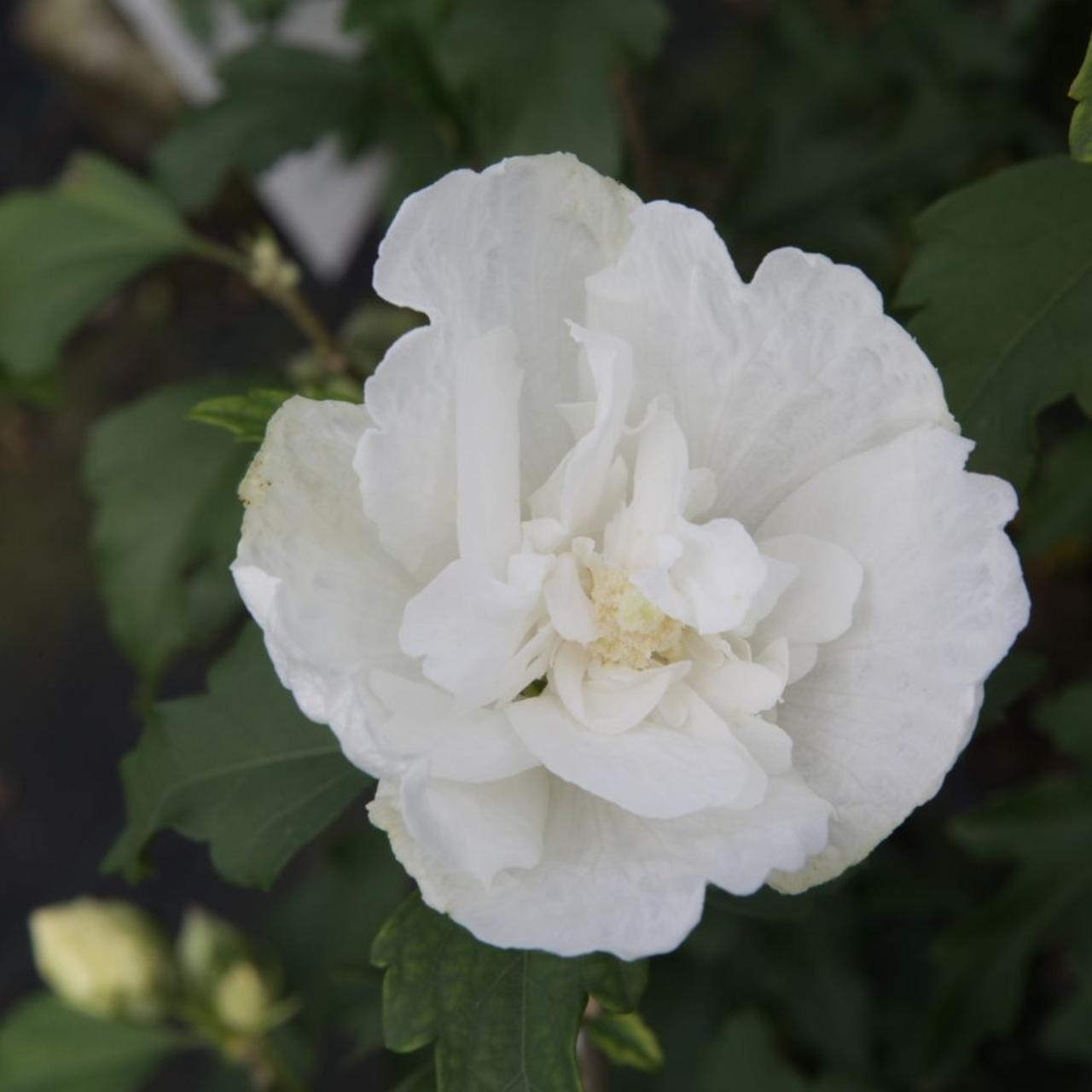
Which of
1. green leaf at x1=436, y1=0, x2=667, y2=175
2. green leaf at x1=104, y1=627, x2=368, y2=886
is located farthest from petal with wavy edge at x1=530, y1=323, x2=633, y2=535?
green leaf at x1=436, y1=0, x2=667, y2=175

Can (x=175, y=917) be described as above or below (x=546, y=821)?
below

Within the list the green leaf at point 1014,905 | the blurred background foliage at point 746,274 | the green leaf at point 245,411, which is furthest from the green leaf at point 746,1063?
the green leaf at point 245,411

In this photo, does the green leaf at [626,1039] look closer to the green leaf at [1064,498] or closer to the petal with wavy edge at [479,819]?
the petal with wavy edge at [479,819]

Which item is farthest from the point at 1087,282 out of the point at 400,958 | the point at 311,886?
the point at 311,886

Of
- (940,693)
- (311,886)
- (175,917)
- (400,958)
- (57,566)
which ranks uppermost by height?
(940,693)

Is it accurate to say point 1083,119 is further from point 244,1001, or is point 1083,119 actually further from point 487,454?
point 244,1001

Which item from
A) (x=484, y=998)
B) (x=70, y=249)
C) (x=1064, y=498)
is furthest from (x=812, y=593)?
(x=70, y=249)

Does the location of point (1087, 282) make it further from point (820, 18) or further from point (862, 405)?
point (820, 18)
